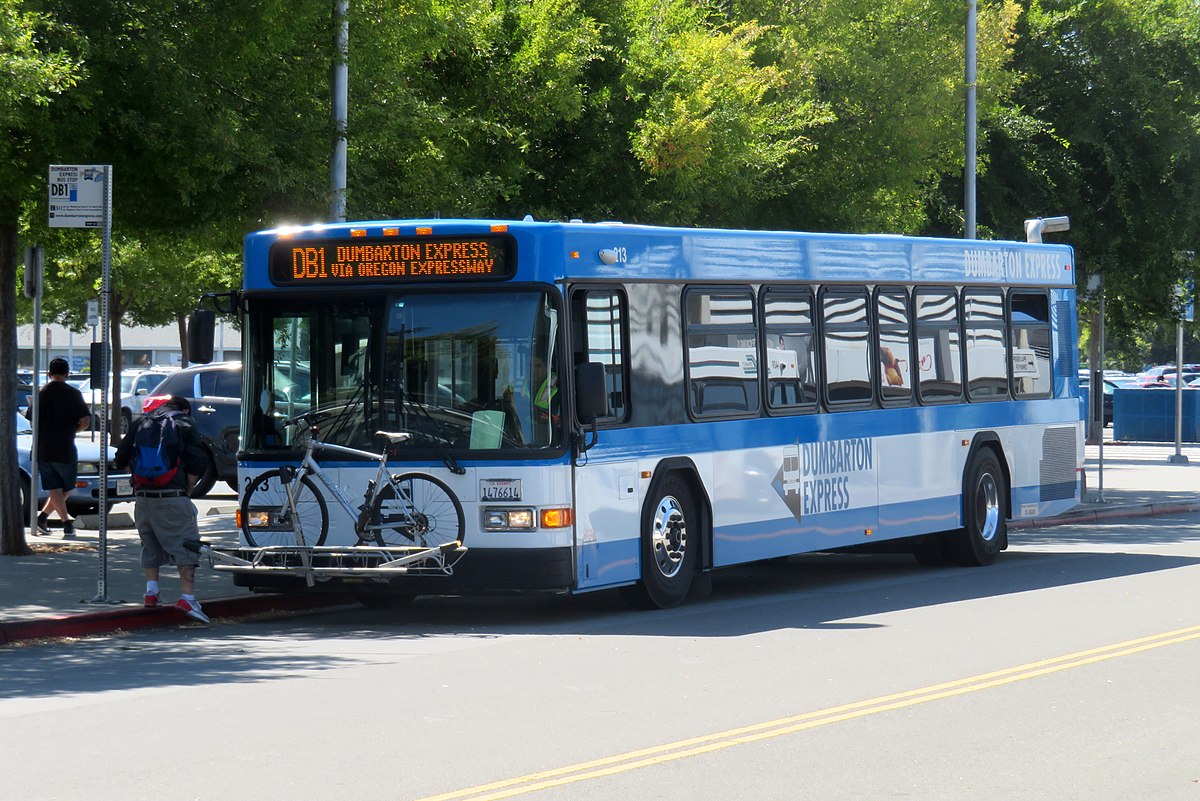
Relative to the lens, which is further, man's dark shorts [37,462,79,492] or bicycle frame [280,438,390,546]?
man's dark shorts [37,462,79,492]

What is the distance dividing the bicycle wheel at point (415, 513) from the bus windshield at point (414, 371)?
240mm

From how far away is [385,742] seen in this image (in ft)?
27.8

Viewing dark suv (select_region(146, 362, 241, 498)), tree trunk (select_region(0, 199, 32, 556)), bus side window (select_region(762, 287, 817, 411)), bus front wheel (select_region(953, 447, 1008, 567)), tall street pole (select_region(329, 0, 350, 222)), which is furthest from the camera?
dark suv (select_region(146, 362, 241, 498))

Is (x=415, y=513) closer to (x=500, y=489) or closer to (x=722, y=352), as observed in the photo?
(x=500, y=489)

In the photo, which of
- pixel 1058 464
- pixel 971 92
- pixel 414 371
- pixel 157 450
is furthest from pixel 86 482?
pixel 971 92

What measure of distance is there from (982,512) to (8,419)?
920 centimetres

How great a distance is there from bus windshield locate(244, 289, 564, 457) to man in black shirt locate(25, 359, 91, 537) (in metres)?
6.52

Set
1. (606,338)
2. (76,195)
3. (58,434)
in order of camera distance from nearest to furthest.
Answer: (606,338) < (76,195) < (58,434)

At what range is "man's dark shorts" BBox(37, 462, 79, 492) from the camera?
64.0ft

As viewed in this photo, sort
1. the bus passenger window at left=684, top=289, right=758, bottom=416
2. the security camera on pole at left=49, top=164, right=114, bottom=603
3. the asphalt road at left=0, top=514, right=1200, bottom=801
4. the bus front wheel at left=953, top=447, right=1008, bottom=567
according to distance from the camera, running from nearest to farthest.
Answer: the asphalt road at left=0, top=514, right=1200, bottom=801
the security camera on pole at left=49, top=164, right=114, bottom=603
the bus passenger window at left=684, top=289, right=758, bottom=416
the bus front wheel at left=953, top=447, right=1008, bottom=567

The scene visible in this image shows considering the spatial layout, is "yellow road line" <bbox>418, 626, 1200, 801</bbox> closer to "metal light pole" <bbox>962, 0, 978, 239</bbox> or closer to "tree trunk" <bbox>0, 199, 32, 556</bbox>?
"tree trunk" <bbox>0, 199, 32, 556</bbox>

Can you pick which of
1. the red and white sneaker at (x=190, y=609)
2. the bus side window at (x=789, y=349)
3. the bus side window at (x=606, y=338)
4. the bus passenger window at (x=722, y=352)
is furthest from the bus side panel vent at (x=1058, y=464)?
the red and white sneaker at (x=190, y=609)

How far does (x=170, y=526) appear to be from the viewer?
1335 centimetres

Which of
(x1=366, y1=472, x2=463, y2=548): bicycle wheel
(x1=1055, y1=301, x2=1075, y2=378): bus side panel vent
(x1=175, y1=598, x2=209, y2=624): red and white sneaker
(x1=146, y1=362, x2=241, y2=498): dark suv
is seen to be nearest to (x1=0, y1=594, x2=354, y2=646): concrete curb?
(x1=175, y1=598, x2=209, y2=624): red and white sneaker
